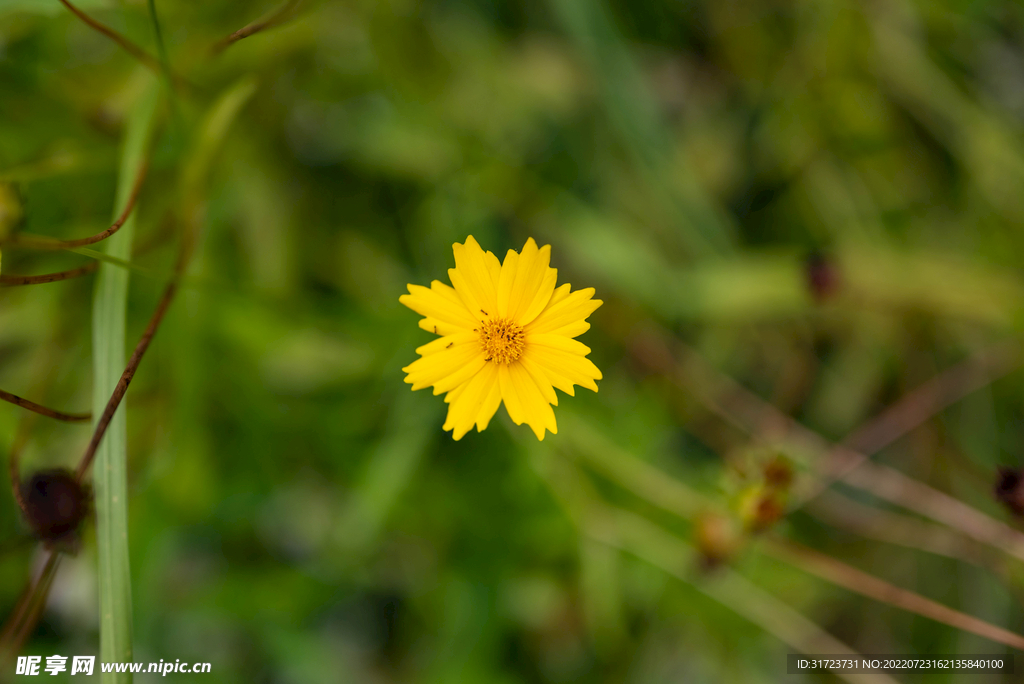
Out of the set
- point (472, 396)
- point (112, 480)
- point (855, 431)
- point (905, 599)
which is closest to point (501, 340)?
point (472, 396)

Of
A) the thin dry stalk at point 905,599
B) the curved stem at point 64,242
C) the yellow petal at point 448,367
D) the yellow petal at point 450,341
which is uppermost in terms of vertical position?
the curved stem at point 64,242

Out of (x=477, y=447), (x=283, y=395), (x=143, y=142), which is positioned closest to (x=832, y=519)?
(x=477, y=447)

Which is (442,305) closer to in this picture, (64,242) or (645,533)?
(64,242)

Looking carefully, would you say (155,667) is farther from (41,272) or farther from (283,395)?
(41,272)

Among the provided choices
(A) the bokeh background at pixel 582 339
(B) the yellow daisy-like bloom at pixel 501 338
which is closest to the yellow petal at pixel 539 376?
(B) the yellow daisy-like bloom at pixel 501 338

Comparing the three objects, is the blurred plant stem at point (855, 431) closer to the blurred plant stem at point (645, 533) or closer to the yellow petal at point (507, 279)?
the blurred plant stem at point (645, 533)

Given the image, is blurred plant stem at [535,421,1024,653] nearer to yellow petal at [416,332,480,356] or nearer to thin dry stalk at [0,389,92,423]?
yellow petal at [416,332,480,356]
